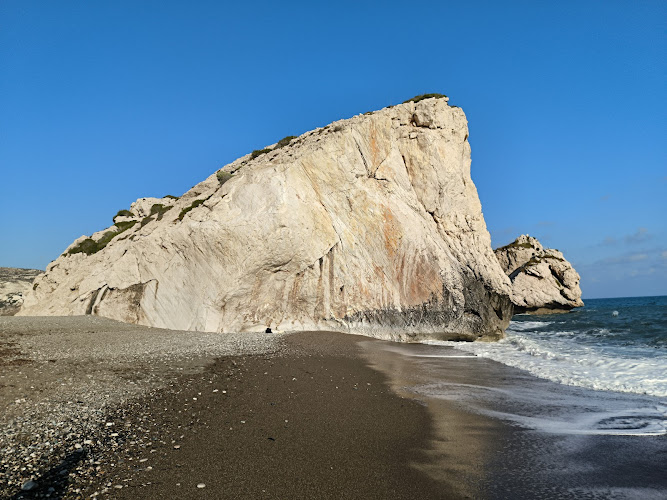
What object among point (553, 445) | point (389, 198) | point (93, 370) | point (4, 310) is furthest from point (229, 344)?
point (4, 310)

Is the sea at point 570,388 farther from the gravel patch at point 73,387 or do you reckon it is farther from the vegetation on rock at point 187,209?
the vegetation on rock at point 187,209

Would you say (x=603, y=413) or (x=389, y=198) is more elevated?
(x=389, y=198)

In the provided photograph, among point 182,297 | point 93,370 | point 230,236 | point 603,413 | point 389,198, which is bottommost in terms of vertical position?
point 603,413

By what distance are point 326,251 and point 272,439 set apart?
51.7 ft

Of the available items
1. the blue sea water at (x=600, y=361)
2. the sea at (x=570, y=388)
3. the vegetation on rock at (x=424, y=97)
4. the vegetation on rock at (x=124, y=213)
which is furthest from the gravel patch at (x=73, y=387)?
the vegetation on rock at (x=424, y=97)

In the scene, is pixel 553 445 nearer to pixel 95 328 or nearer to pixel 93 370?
pixel 93 370

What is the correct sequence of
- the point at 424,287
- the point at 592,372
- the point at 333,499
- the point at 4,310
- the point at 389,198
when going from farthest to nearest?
the point at 4,310 → the point at 389,198 → the point at 424,287 → the point at 592,372 → the point at 333,499

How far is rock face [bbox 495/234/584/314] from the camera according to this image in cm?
5562

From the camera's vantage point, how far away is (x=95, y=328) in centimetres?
1580

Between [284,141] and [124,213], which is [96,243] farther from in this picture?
[284,141]

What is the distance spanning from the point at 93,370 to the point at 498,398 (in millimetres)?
8580

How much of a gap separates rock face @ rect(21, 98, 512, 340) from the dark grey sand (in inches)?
361

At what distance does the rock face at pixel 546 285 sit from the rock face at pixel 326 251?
113 feet

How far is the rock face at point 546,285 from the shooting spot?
55.6 meters
